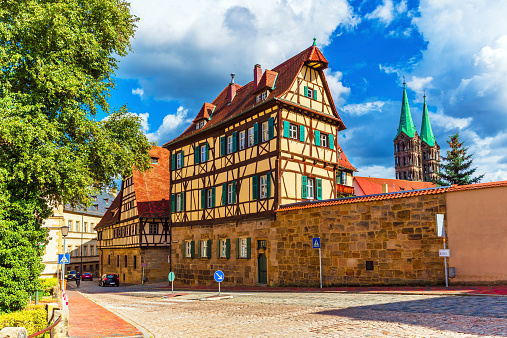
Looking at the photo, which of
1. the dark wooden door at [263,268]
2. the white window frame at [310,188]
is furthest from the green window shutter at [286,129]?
the dark wooden door at [263,268]

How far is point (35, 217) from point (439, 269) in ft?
52.6

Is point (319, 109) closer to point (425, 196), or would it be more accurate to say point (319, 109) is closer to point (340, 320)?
point (425, 196)

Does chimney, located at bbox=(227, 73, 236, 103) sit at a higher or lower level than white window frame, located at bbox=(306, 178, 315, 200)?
higher

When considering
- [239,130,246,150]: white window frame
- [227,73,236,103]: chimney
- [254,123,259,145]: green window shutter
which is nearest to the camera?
[254,123,259,145]: green window shutter

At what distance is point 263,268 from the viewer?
26.6 m

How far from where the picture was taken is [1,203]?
1545cm

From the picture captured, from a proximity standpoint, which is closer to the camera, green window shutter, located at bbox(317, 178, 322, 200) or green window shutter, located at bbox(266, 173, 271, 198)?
green window shutter, located at bbox(266, 173, 271, 198)

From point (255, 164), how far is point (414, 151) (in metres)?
88.1

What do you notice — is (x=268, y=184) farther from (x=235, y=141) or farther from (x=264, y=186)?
(x=235, y=141)

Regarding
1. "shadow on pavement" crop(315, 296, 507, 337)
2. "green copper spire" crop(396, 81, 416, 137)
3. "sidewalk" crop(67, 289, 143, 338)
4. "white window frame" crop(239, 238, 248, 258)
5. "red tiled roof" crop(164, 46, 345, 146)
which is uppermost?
"green copper spire" crop(396, 81, 416, 137)

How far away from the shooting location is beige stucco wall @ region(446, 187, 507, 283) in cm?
1655

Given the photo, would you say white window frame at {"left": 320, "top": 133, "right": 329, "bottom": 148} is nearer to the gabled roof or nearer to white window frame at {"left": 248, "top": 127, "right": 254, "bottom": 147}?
white window frame at {"left": 248, "top": 127, "right": 254, "bottom": 147}

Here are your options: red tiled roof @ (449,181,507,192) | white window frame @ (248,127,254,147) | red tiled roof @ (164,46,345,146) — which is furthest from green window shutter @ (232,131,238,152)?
red tiled roof @ (449,181,507,192)

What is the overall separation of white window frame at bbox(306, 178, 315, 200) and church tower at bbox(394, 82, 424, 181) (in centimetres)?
8517
